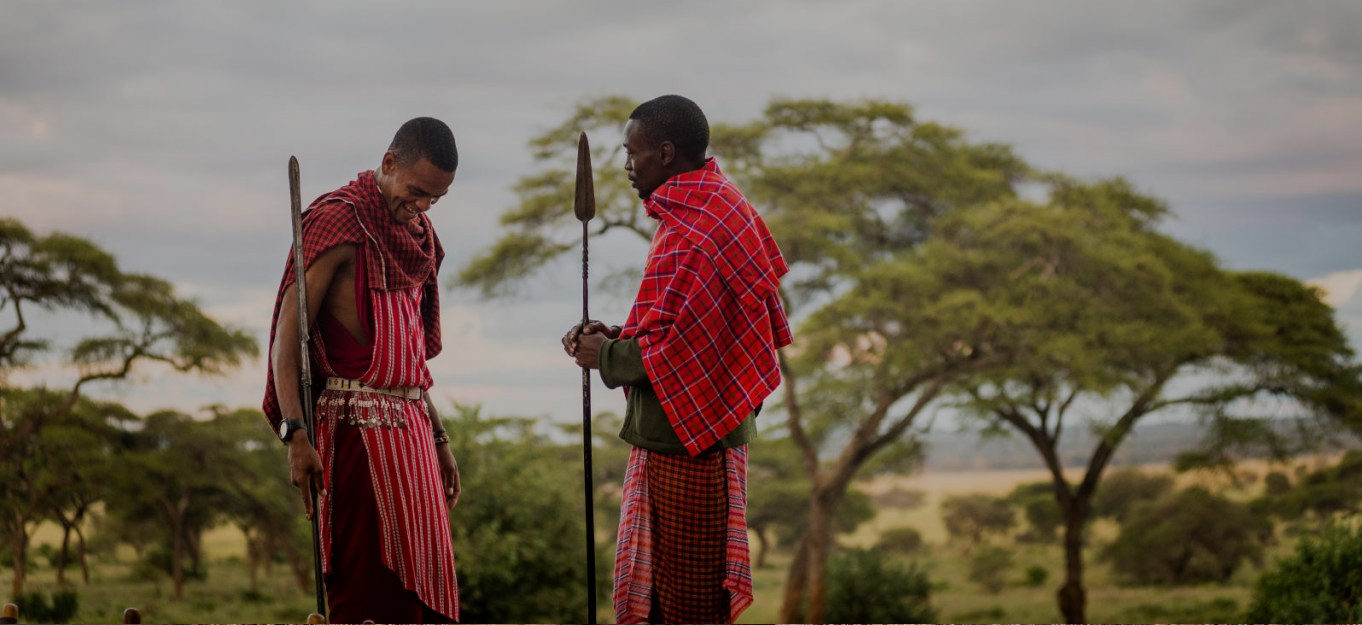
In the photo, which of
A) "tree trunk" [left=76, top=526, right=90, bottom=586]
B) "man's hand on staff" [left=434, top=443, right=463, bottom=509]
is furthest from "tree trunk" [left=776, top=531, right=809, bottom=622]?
"man's hand on staff" [left=434, top=443, right=463, bottom=509]

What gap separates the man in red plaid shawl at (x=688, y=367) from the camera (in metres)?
3.04

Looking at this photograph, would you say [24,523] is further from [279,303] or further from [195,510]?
[279,303]

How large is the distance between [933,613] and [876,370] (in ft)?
12.6

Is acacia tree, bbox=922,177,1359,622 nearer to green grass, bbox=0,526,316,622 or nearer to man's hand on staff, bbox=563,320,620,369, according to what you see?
green grass, bbox=0,526,316,622

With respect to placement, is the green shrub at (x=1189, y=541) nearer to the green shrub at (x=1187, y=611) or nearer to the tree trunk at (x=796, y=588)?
the green shrub at (x=1187, y=611)

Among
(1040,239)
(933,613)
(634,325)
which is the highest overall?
(1040,239)

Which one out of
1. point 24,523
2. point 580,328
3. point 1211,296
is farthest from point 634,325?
point 1211,296

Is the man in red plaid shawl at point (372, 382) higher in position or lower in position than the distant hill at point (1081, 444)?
lower

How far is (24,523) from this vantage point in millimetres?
15516

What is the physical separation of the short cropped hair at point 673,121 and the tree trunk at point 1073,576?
18.1 metres

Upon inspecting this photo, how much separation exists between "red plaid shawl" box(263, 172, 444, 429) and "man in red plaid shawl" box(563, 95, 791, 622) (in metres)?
0.61

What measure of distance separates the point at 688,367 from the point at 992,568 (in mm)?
24336


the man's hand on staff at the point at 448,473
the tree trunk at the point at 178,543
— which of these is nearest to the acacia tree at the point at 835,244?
the tree trunk at the point at 178,543

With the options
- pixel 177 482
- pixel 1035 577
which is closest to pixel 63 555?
pixel 177 482
